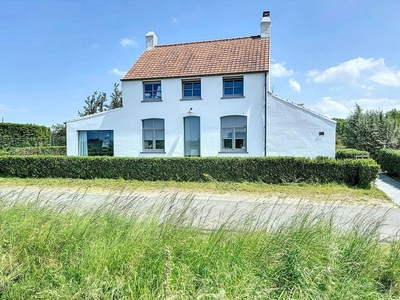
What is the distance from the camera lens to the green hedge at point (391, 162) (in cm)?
1173

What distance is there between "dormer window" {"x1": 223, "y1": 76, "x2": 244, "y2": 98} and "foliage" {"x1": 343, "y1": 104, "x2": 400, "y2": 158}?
10926mm

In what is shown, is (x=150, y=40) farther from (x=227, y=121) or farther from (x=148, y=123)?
(x=227, y=121)

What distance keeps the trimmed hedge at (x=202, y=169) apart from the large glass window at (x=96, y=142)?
13.1 ft

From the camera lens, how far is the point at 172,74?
589 inches

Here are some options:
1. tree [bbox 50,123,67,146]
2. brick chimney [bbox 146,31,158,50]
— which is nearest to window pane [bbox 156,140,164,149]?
brick chimney [bbox 146,31,158,50]

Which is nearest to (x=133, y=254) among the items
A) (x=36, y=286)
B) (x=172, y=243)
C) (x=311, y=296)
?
(x=172, y=243)

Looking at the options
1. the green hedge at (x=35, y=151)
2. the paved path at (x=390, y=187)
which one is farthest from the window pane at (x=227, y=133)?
the green hedge at (x=35, y=151)

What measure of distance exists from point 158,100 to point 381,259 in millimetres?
13764

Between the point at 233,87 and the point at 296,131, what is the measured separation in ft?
14.5

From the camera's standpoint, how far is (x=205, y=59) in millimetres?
15516

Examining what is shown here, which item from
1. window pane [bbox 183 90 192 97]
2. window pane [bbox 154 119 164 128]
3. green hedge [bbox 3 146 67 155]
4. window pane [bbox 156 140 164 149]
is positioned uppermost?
window pane [bbox 183 90 192 97]

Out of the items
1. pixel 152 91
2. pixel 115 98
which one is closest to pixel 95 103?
pixel 115 98

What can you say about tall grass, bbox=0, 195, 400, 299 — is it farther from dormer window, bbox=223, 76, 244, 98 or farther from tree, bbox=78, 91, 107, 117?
tree, bbox=78, 91, 107, 117

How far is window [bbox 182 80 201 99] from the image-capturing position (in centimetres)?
1484
